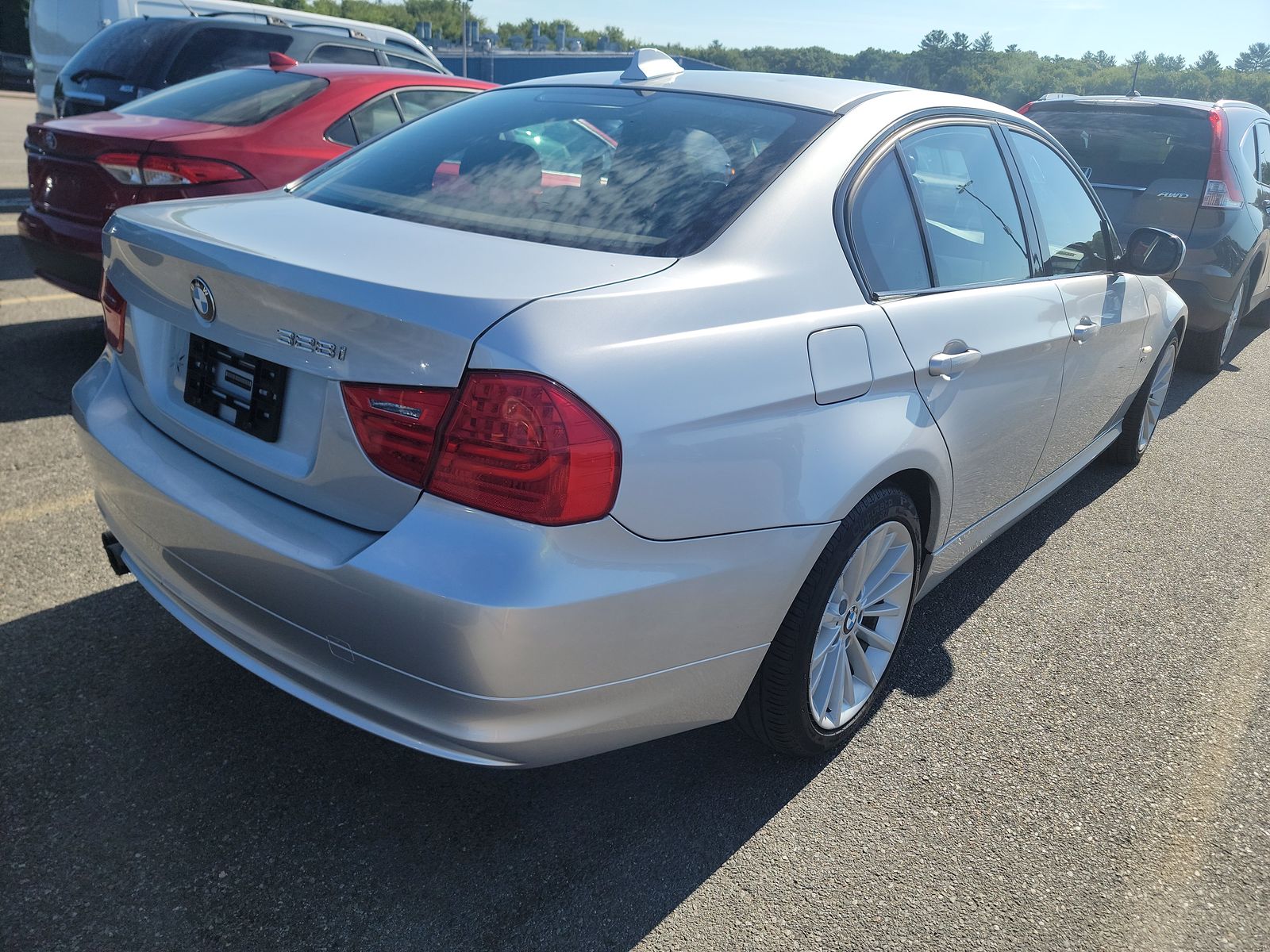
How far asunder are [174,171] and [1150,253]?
414cm

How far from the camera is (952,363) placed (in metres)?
2.61

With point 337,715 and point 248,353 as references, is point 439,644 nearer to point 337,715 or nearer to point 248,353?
point 337,715

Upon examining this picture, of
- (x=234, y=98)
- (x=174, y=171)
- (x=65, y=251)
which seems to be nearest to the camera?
(x=174, y=171)

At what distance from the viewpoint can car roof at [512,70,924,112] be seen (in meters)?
2.75

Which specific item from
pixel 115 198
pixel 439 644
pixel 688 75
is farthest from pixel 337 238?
pixel 115 198

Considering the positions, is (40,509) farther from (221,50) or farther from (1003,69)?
(1003,69)

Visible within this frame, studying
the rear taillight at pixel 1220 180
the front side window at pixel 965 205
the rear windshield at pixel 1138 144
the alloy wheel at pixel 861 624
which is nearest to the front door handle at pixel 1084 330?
the front side window at pixel 965 205

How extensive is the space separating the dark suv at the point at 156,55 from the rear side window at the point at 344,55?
4.5 inches

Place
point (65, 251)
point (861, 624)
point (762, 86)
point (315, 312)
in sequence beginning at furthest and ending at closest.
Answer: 1. point (65, 251)
2. point (762, 86)
3. point (861, 624)
4. point (315, 312)

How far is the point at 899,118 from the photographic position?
9.02ft

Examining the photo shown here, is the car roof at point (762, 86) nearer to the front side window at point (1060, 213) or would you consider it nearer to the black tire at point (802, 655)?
the front side window at point (1060, 213)

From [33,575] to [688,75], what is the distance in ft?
8.36

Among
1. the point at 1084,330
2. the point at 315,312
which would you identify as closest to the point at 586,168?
the point at 315,312

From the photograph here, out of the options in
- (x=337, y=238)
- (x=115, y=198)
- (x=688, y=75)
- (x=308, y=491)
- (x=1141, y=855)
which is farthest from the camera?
(x=115, y=198)
